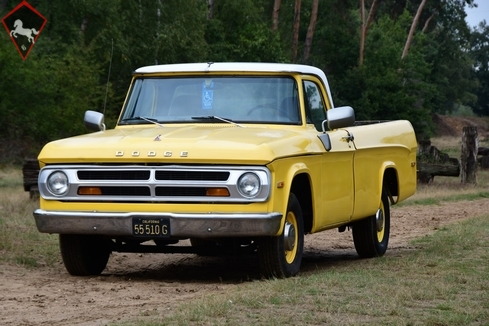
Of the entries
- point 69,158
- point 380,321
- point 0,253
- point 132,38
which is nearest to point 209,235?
point 69,158

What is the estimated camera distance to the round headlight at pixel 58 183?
9500 mm

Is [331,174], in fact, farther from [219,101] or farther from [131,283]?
[131,283]

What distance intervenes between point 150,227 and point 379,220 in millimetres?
3819

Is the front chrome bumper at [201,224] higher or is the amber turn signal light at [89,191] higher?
the amber turn signal light at [89,191]

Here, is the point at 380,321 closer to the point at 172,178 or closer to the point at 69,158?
the point at 172,178

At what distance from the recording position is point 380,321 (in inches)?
282

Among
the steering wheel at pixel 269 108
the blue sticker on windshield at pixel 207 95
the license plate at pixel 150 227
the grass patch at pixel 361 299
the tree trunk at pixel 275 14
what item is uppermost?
the tree trunk at pixel 275 14

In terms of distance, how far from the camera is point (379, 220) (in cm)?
1233

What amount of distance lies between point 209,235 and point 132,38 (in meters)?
37.7

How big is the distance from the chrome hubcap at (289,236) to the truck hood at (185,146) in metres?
0.60

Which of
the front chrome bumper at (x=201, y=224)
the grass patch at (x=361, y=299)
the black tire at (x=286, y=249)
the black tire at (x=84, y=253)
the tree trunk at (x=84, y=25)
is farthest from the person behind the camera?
the tree trunk at (x=84, y=25)

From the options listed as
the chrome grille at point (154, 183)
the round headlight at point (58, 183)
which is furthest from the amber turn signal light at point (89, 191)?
the round headlight at point (58, 183)

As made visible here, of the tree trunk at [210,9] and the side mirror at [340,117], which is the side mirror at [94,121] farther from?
the tree trunk at [210,9]
